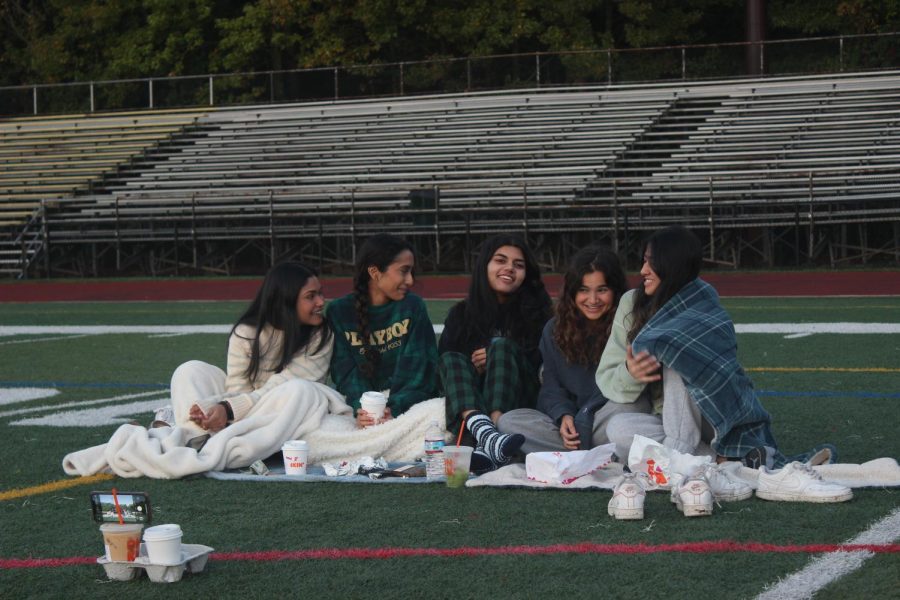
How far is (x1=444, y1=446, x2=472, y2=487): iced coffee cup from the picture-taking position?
5379mm

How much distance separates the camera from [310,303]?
21.1 feet

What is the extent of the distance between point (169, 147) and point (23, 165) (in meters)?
3.15

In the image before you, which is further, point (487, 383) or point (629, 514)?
point (487, 383)

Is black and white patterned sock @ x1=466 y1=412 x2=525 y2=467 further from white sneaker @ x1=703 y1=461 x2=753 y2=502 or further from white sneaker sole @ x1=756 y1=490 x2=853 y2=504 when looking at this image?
white sneaker sole @ x1=756 y1=490 x2=853 y2=504

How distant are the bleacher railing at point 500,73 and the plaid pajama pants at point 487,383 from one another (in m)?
19.8

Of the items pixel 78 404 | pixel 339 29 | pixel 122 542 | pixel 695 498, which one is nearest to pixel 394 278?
pixel 695 498

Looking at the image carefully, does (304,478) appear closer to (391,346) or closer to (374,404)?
(374,404)

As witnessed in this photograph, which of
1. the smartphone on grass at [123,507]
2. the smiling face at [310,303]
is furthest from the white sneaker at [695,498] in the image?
the smiling face at [310,303]

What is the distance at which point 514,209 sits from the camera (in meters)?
22.1

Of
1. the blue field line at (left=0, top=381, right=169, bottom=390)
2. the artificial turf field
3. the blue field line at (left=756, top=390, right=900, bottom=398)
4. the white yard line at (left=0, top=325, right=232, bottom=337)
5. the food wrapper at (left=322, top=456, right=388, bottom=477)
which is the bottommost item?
the blue field line at (left=756, top=390, right=900, bottom=398)

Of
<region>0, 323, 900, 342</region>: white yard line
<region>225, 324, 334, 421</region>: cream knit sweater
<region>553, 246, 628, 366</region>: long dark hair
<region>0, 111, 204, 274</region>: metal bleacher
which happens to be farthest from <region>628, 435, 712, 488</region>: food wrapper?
<region>0, 111, 204, 274</region>: metal bleacher

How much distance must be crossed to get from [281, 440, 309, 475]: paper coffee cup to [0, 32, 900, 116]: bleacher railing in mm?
20498

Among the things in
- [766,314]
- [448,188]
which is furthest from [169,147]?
[766,314]

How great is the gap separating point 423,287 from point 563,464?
14.0 metres
